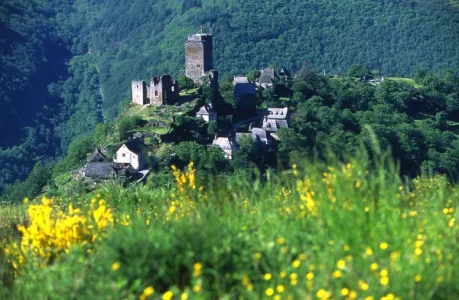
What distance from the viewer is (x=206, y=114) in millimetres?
32969

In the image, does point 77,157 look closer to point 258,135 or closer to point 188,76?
point 188,76

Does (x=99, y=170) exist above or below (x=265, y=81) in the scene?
above

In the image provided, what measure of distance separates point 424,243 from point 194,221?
1.37 metres

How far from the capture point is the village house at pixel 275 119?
34.7 m

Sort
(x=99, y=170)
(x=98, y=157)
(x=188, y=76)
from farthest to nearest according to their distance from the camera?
1. (x=188, y=76)
2. (x=98, y=157)
3. (x=99, y=170)

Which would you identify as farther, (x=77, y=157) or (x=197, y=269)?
(x=77, y=157)

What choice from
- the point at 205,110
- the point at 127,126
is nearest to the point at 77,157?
the point at 127,126

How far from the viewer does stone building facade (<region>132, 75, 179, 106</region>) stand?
33562mm

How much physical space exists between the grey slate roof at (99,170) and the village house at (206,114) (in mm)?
6085

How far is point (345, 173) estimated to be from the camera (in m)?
5.31

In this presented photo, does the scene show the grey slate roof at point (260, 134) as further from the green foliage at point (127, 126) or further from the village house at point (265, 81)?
the village house at point (265, 81)

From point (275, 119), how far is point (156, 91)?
5692 mm

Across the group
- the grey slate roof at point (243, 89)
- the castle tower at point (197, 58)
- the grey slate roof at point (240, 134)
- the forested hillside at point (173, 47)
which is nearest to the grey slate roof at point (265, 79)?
the grey slate roof at point (243, 89)

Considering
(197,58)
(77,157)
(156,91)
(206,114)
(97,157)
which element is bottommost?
(77,157)
